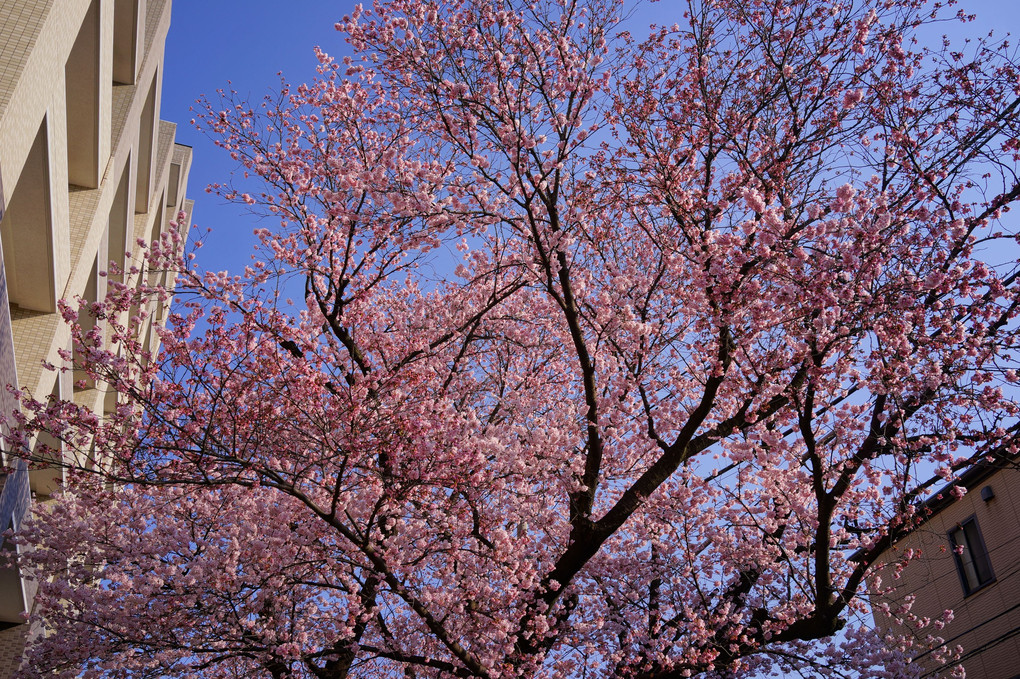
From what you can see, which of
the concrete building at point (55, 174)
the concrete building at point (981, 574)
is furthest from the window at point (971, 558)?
the concrete building at point (55, 174)

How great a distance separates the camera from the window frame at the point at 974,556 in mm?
16938

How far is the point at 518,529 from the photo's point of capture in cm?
1241

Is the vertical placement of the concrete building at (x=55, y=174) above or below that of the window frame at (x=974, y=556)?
above

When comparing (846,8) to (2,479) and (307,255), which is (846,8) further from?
(2,479)

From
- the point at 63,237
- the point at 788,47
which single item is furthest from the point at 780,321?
the point at 63,237

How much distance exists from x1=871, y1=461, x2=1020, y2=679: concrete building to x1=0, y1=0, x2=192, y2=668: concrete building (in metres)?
15.3

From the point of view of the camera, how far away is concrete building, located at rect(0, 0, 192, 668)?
966 cm

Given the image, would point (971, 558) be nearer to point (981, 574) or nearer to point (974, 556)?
point (974, 556)

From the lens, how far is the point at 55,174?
11.8 meters

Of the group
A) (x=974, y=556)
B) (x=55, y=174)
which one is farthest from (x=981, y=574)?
(x=55, y=174)

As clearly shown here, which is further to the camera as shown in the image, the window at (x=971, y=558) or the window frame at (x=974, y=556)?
the window at (x=971, y=558)

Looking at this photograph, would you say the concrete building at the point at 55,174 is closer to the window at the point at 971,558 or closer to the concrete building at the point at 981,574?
the concrete building at the point at 981,574

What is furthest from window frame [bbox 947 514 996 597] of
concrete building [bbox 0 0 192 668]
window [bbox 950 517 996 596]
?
concrete building [bbox 0 0 192 668]

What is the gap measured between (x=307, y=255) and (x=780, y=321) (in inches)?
277
